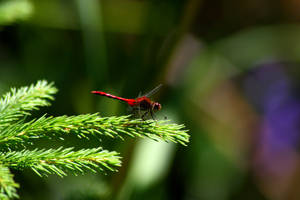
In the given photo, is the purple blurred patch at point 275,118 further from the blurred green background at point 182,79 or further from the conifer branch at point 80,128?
the conifer branch at point 80,128

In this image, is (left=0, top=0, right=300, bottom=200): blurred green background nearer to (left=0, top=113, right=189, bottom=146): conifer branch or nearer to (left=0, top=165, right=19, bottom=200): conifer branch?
(left=0, top=113, right=189, bottom=146): conifer branch

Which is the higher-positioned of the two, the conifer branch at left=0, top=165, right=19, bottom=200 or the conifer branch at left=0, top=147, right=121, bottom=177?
the conifer branch at left=0, top=147, right=121, bottom=177

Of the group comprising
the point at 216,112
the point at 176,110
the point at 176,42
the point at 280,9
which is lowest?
the point at 176,110

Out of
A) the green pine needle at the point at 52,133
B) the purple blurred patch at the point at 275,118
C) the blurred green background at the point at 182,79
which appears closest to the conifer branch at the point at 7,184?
the green pine needle at the point at 52,133

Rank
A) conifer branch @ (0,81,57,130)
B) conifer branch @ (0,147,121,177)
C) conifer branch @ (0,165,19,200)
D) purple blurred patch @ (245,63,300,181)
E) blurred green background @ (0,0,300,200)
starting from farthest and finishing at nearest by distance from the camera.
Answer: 1. purple blurred patch @ (245,63,300,181)
2. blurred green background @ (0,0,300,200)
3. conifer branch @ (0,81,57,130)
4. conifer branch @ (0,147,121,177)
5. conifer branch @ (0,165,19,200)

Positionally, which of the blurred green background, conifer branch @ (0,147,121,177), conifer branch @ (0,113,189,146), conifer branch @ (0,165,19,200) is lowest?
conifer branch @ (0,165,19,200)

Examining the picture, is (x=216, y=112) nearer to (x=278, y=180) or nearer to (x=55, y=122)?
(x=278, y=180)

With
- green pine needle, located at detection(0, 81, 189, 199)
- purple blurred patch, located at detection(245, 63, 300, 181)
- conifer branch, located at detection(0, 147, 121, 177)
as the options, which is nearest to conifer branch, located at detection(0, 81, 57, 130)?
green pine needle, located at detection(0, 81, 189, 199)

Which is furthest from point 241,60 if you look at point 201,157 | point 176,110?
point 176,110
